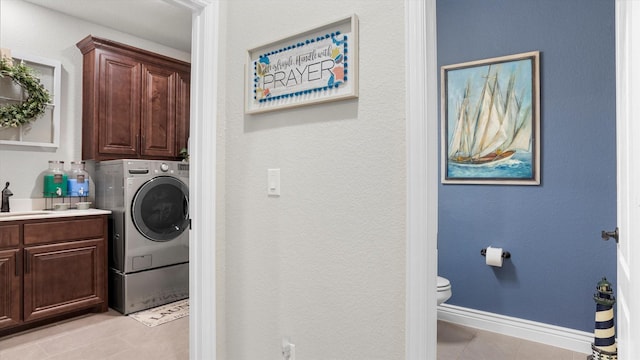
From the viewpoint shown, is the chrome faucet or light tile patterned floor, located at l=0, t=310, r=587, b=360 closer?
light tile patterned floor, located at l=0, t=310, r=587, b=360

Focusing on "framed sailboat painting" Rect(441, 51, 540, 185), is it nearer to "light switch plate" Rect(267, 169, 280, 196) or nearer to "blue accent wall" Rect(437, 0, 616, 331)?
"blue accent wall" Rect(437, 0, 616, 331)

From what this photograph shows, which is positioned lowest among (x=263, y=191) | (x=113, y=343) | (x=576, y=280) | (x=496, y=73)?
(x=113, y=343)

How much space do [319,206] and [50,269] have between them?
8.06 feet

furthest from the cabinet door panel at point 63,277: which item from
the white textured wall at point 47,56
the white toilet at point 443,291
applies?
the white toilet at point 443,291

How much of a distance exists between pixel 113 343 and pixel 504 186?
2.92m

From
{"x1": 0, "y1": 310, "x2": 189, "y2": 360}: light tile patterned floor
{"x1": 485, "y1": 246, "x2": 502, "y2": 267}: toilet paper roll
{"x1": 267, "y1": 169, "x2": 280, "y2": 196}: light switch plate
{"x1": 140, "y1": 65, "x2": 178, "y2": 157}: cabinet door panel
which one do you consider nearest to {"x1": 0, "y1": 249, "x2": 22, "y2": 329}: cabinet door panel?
{"x1": 0, "y1": 310, "x2": 189, "y2": 360}: light tile patterned floor

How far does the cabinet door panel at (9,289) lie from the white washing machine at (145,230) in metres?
0.68

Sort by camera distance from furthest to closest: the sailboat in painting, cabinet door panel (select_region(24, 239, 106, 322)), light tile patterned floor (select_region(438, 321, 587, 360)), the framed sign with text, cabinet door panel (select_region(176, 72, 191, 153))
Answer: cabinet door panel (select_region(176, 72, 191, 153)) → cabinet door panel (select_region(24, 239, 106, 322)) → the sailboat in painting → light tile patterned floor (select_region(438, 321, 587, 360)) → the framed sign with text

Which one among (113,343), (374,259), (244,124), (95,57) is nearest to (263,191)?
(244,124)

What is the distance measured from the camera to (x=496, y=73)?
262 centimetres

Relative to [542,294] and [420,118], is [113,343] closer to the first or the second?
[420,118]

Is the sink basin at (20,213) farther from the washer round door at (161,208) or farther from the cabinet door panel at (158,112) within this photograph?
the cabinet door panel at (158,112)

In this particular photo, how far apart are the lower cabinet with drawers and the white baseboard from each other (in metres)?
2.80

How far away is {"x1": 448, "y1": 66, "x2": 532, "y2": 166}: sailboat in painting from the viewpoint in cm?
254
